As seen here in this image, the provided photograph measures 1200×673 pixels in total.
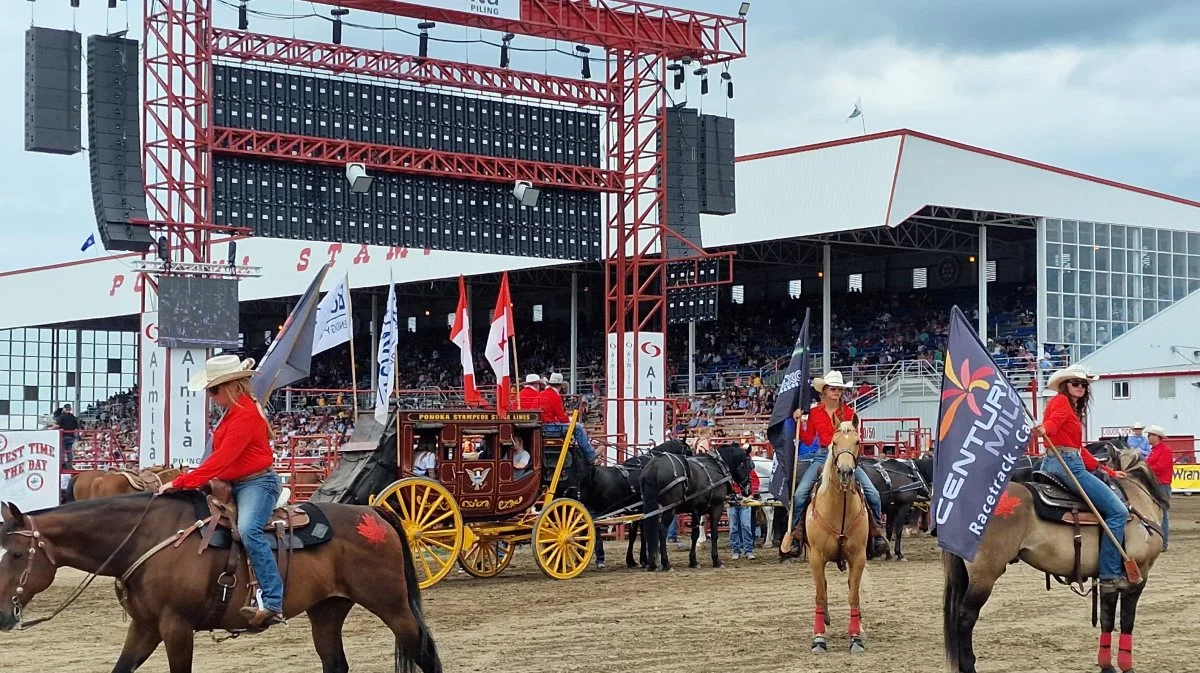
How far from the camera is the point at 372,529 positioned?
9.12 meters

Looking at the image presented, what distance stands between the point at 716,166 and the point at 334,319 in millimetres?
13660

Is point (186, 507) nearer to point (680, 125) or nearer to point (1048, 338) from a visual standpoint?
point (680, 125)

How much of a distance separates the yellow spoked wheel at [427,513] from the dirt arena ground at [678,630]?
514 mm

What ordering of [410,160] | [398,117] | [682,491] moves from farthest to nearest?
[410,160] → [398,117] → [682,491]

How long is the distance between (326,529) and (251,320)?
49.5 meters

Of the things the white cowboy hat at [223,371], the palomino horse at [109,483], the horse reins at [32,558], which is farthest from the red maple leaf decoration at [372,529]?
the palomino horse at [109,483]

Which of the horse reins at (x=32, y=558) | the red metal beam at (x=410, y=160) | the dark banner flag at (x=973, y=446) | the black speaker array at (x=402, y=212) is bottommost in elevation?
the horse reins at (x=32, y=558)

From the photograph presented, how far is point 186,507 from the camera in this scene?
8.65 m

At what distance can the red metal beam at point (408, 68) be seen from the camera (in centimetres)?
2386

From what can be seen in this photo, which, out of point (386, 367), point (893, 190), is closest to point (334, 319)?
point (386, 367)

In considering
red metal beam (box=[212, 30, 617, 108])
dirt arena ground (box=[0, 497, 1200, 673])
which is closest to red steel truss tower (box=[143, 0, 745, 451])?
red metal beam (box=[212, 30, 617, 108])

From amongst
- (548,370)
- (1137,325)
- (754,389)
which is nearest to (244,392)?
(754,389)

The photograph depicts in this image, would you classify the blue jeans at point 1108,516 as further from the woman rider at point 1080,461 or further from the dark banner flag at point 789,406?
the dark banner flag at point 789,406

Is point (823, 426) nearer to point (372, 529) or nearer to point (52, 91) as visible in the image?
point (372, 529)
